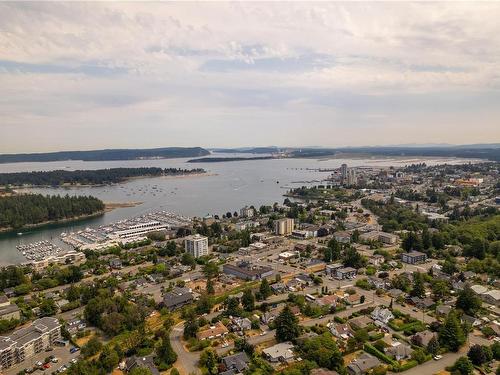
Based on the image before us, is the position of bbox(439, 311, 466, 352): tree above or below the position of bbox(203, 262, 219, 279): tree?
above

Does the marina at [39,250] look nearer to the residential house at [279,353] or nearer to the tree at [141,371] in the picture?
the tree at [141,371]

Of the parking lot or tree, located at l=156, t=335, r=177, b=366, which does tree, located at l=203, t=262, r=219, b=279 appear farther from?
the parking lot

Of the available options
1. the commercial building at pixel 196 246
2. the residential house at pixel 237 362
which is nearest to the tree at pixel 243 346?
the residential house at pixel 237 362

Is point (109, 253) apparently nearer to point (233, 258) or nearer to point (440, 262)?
point (233, 258)

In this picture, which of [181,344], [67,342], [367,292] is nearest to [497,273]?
[367,292]

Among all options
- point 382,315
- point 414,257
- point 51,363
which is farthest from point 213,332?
point 414,257

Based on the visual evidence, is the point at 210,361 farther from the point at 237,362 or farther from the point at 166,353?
the point at 166,353

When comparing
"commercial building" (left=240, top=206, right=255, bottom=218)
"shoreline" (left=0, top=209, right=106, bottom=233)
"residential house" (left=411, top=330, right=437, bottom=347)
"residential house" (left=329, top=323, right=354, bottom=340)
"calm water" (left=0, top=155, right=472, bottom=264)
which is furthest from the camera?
"commercial building" (left=240, top=206, right=255, bottom=218)

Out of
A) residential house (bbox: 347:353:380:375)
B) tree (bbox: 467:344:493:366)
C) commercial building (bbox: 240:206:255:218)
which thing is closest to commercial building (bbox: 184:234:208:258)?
commercial building (bbox: 240:206:255:218)

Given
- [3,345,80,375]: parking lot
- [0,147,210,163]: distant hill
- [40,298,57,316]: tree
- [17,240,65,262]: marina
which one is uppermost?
[0,147,210,163]: distant hill
